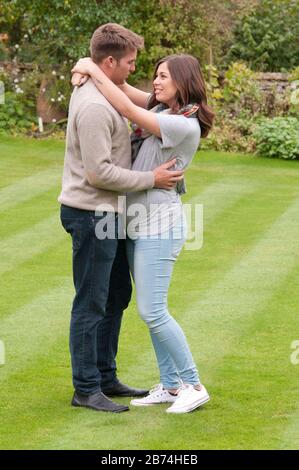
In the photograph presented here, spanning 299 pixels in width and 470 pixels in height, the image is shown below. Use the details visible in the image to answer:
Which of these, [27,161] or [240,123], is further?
[240,123]

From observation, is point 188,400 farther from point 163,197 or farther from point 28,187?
point 28,187

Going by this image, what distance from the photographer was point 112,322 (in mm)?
6297

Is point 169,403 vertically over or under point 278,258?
over

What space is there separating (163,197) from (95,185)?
1.22 feet

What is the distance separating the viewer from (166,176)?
19.1 feet

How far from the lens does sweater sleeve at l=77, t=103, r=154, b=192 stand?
5.71 metres

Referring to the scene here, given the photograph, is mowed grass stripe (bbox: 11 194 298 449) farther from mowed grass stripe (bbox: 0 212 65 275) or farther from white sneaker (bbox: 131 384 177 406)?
mowed grass stripe (bbox: 0 212 65 275)

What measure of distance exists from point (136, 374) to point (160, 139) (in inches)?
61.2

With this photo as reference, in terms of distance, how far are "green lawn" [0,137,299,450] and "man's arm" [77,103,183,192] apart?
3.94ft

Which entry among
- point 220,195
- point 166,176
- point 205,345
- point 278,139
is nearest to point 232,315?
point 205,345

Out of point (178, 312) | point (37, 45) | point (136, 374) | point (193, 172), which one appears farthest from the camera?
point (37, 45)

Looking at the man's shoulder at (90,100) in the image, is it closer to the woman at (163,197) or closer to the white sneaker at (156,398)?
the woman at (163,197)

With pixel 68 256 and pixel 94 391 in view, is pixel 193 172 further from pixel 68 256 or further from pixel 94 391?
pixel 94 391
